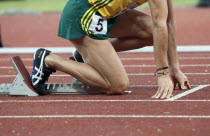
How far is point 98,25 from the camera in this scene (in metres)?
6.73

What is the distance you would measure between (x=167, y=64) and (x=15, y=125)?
5.66 feet

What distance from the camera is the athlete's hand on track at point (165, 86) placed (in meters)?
6.32

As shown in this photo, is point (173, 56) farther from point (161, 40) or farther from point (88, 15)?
point (88, 15)

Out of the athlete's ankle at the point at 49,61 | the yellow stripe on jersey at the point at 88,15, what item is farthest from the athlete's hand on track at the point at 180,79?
the athlete's ankle at the point at 49,61

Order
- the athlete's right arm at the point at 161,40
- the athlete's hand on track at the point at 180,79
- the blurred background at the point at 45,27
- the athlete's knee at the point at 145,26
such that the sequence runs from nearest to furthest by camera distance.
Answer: the athlete's right arm at the point at 161,40, the athlete's hand on track at the point at 180,79, the athlete's knee at the point at 145,26, the blurred background at the point at 45,27

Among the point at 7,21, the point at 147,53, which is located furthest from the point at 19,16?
the point at 147,53

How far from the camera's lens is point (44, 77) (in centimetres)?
693

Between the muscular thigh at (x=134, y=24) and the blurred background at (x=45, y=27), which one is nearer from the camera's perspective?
the muscular thigh at (x=134, y=24)

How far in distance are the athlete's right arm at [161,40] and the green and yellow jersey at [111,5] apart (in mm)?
390

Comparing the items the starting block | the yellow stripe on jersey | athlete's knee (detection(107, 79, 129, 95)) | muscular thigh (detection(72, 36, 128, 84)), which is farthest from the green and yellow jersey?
the starting block

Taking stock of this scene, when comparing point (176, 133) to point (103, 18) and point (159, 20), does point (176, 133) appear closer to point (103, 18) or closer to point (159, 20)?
point (159, 20)

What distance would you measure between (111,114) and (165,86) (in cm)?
82

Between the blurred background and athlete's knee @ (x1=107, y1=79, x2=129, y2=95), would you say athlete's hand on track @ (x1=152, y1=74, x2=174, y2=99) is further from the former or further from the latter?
the blurred background

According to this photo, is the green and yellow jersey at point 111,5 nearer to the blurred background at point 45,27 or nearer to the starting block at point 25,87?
the starting block at point 25,87
